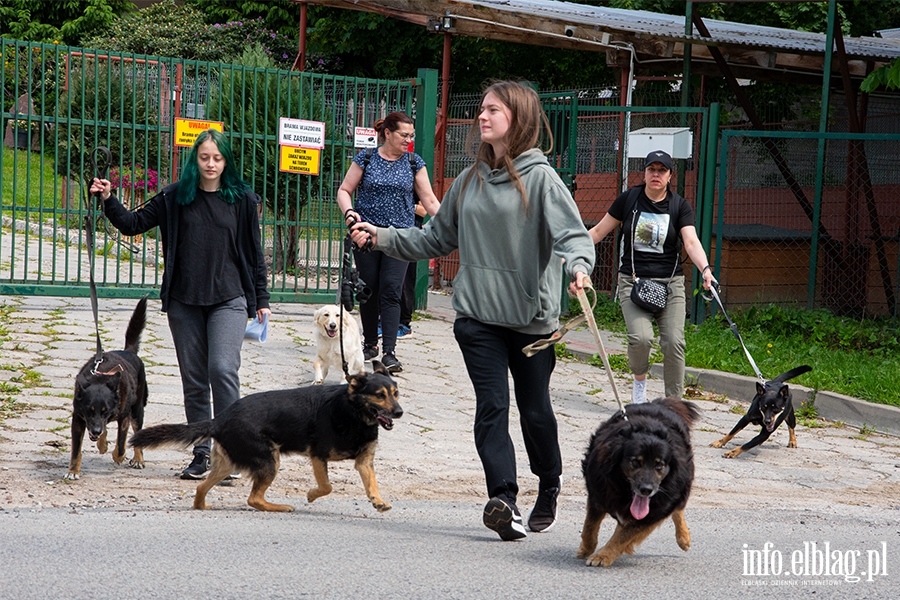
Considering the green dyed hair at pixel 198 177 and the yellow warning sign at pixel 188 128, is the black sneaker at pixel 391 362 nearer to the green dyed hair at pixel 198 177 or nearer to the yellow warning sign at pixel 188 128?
the green dyed hair at pixel 198 177

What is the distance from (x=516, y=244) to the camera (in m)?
4.75

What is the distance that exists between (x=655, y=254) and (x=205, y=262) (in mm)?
3438

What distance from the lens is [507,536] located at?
16.1 ft

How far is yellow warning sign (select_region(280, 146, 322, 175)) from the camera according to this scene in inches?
477

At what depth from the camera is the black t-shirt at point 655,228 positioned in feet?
25.0

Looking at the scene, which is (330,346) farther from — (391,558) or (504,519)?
(391,558)

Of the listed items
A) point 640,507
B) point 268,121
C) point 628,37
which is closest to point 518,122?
point 640,507

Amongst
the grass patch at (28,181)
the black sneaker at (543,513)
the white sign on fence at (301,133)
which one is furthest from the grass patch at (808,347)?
the grass patch at (28,181)

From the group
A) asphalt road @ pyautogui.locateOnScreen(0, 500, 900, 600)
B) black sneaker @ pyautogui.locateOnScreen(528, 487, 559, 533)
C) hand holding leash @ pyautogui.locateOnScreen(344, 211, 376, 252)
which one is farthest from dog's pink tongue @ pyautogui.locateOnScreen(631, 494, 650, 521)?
hand holding leash @ pyautogui.locateOnScreen(344, 211, 376, 252)

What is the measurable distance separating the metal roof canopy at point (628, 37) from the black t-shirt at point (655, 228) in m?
5.97

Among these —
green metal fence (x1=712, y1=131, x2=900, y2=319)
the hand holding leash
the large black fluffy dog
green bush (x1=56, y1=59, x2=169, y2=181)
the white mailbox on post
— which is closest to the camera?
the large black fluffy dog

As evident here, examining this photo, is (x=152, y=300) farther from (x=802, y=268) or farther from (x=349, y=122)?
(x=802, y=268)

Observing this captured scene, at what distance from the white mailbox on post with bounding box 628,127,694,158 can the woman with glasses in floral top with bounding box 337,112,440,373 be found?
3472mm

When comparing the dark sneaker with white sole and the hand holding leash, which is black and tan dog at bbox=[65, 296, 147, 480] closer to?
the hand holding leash
